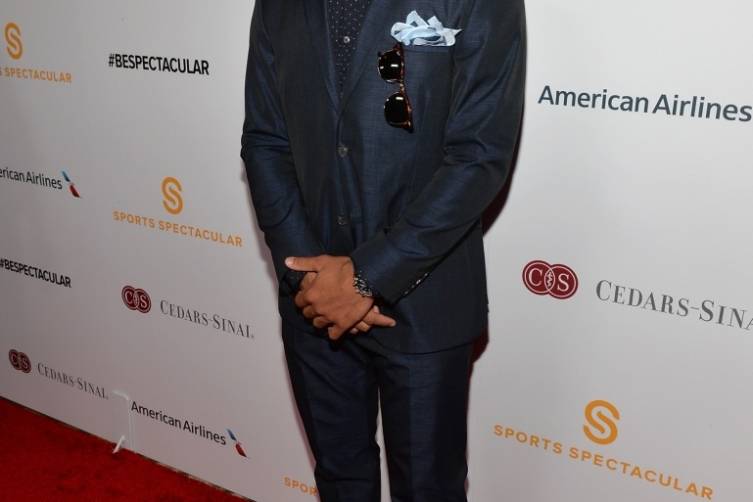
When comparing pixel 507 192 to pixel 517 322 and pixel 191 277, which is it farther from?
pixel 191 277

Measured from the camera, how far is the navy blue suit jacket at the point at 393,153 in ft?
4.42

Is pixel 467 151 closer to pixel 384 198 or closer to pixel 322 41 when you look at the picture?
pixel 384 198

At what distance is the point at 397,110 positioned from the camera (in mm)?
1371

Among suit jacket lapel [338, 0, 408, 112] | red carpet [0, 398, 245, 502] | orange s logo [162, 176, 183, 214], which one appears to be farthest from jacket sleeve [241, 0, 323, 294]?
red carpet [0, 398, 245, 502]

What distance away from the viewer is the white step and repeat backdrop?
154cm

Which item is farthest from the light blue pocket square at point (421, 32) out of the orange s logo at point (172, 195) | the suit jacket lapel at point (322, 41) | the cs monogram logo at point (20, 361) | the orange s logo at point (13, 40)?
the cs monogram logo at point (20, 361)

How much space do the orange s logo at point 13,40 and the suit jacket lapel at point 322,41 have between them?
140 cm

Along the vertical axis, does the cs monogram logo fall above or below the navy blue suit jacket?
below

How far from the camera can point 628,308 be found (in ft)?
5.49

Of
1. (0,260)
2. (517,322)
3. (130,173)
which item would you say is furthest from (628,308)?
(0,260)

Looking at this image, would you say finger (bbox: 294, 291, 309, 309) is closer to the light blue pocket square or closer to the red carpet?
the light blue pocket square

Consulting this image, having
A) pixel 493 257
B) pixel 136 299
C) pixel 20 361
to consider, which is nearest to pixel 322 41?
pixel 493 257

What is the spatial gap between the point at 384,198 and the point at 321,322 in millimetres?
266

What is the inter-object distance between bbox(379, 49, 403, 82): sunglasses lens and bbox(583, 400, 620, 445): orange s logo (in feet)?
2.98
